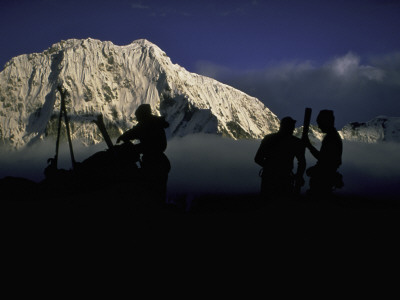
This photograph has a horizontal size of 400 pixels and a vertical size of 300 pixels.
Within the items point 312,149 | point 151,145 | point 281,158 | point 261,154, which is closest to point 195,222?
point 261,154

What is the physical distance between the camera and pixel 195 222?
578 centimetres

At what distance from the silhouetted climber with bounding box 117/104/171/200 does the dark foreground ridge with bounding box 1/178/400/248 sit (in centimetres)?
171

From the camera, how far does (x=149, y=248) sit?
4668mm

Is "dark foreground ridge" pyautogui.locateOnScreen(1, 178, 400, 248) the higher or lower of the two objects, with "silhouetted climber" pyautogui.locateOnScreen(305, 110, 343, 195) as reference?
lower

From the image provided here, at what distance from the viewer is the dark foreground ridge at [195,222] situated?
192 inches

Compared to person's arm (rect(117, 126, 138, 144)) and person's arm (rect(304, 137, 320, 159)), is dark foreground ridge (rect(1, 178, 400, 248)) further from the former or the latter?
person's arm (rect(117, 126, 138, 144))

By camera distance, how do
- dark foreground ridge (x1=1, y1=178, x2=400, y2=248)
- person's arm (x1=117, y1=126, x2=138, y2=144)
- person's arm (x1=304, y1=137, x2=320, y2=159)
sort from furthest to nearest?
person's arm (x1=117, y1=126, x2=138, y2=144) < person's arm (x1=304, y1=137, x2=320, y2=159) < dark foreground ridge (x1=1, y1=178, x2=400, y2=248)

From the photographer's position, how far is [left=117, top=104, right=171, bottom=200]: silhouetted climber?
8.15m

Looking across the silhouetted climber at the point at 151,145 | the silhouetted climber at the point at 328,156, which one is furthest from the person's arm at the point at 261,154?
the silhouetted climber at the point at 151,145

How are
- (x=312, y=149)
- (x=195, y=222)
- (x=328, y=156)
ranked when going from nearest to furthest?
(x=195, y=222) → (x=328, y=156) → (x=312, y=149)

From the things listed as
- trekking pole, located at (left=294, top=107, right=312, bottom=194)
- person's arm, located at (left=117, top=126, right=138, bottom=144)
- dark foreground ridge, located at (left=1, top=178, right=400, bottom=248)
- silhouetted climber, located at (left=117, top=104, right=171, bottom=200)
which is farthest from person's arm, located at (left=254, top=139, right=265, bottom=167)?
person's arm, located at (left=117, top=126, right=138, bottom=144)

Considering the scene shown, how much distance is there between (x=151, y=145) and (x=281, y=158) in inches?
98.3

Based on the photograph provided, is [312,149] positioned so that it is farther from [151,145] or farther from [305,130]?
[151,145]

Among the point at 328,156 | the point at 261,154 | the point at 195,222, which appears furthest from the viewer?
the point at 261,154
